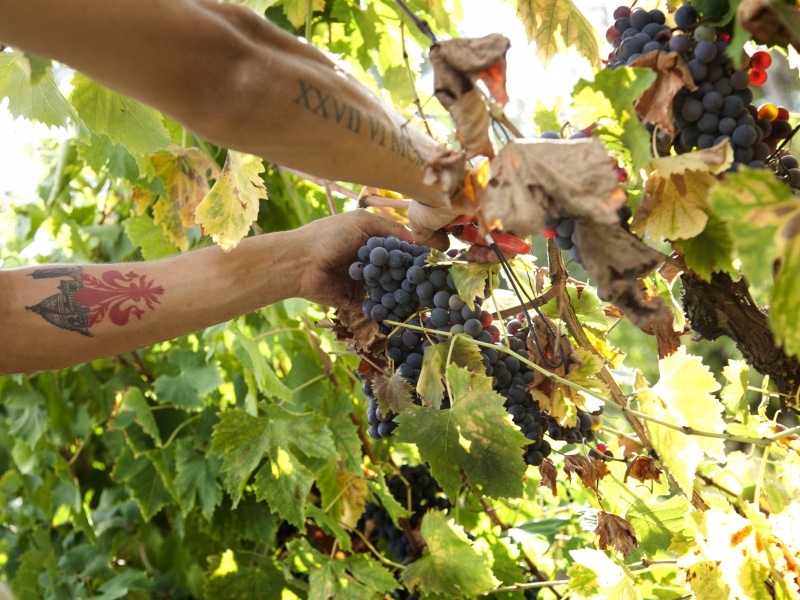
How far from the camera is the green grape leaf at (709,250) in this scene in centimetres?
80

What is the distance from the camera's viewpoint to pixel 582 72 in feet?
3.93

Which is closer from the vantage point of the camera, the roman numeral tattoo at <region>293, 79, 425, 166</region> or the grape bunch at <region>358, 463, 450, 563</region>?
the roman numeral tattoo at <region>293, 79, 425, 166</region>

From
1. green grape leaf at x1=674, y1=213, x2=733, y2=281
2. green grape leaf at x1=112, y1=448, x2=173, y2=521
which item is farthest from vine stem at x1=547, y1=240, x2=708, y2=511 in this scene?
green grape leaf at x1=112, y1=448, x2=173, y2=521

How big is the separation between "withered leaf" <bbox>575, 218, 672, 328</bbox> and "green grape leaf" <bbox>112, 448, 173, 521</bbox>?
5.34ft

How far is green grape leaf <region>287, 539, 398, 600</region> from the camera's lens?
1.37 meters

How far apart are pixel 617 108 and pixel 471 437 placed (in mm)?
466

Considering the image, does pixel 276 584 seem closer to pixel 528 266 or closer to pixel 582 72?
pixel 528 266

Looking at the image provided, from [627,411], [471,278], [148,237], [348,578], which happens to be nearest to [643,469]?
[627,411]

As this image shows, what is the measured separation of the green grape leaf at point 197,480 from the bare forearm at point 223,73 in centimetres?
120

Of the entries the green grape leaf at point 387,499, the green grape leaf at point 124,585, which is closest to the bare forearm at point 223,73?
the green grape leaf at point 387,499

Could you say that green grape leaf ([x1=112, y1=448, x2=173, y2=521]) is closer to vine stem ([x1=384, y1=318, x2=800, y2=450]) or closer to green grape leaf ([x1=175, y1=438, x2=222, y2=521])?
green grape leaf ([x1=175, y1=438, x2=222, y2=521])

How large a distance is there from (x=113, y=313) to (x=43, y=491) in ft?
5.11

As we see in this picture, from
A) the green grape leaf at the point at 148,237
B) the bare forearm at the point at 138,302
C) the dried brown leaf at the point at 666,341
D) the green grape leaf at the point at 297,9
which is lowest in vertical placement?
the dried brown leaf at the point at 666,341

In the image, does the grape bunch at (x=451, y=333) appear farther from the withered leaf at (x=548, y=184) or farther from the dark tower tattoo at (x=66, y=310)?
the dark tower tattoo at (x=66, y=310)
